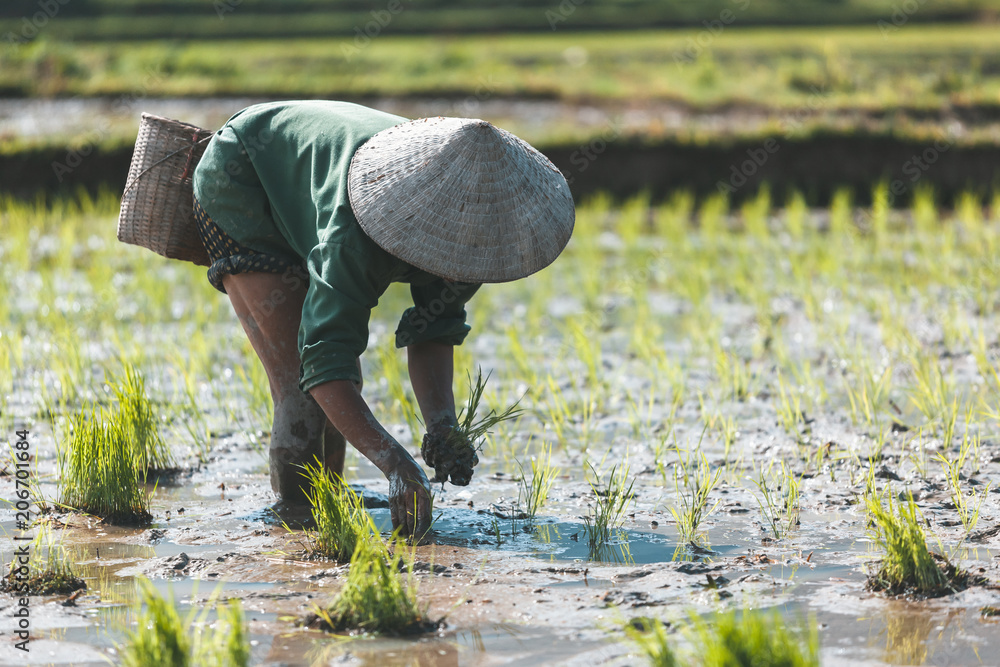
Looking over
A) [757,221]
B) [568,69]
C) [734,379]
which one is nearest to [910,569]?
[734,379]

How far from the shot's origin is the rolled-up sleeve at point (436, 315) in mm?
2477

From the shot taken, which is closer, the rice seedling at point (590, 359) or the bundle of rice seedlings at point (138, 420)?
the bundle of rice seedlings at point (138, 420)

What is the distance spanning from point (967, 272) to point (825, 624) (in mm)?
4234

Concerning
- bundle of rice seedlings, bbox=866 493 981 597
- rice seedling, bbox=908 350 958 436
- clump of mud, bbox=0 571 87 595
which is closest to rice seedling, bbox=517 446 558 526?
bundle of rice seedlings, bbox=866 493 981 597

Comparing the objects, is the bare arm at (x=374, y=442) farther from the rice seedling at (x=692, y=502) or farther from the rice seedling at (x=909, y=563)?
the rice seedling at (x=909, y=563)

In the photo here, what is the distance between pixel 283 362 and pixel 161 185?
1.97 feet

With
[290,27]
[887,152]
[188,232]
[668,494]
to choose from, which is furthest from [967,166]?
[290,27]

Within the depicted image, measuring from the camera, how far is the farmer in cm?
216

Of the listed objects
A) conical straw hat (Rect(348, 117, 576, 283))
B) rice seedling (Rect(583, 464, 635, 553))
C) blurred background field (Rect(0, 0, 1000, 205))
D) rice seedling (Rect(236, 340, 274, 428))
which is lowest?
rice seedling (Rect(583, 464, 635, 553))

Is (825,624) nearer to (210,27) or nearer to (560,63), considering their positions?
(560,63)

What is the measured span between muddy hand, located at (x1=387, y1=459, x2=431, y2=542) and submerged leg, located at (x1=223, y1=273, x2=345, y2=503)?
36cm

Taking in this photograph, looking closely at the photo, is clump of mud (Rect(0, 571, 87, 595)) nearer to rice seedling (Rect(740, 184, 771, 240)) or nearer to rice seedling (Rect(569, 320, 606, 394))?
rice seedling (Rect(569, 320, 606, 394))

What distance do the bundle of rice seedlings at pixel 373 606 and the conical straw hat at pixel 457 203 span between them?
594 millimetres

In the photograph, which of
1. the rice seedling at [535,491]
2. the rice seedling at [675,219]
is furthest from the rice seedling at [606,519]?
the rice seedling at [675,219]
